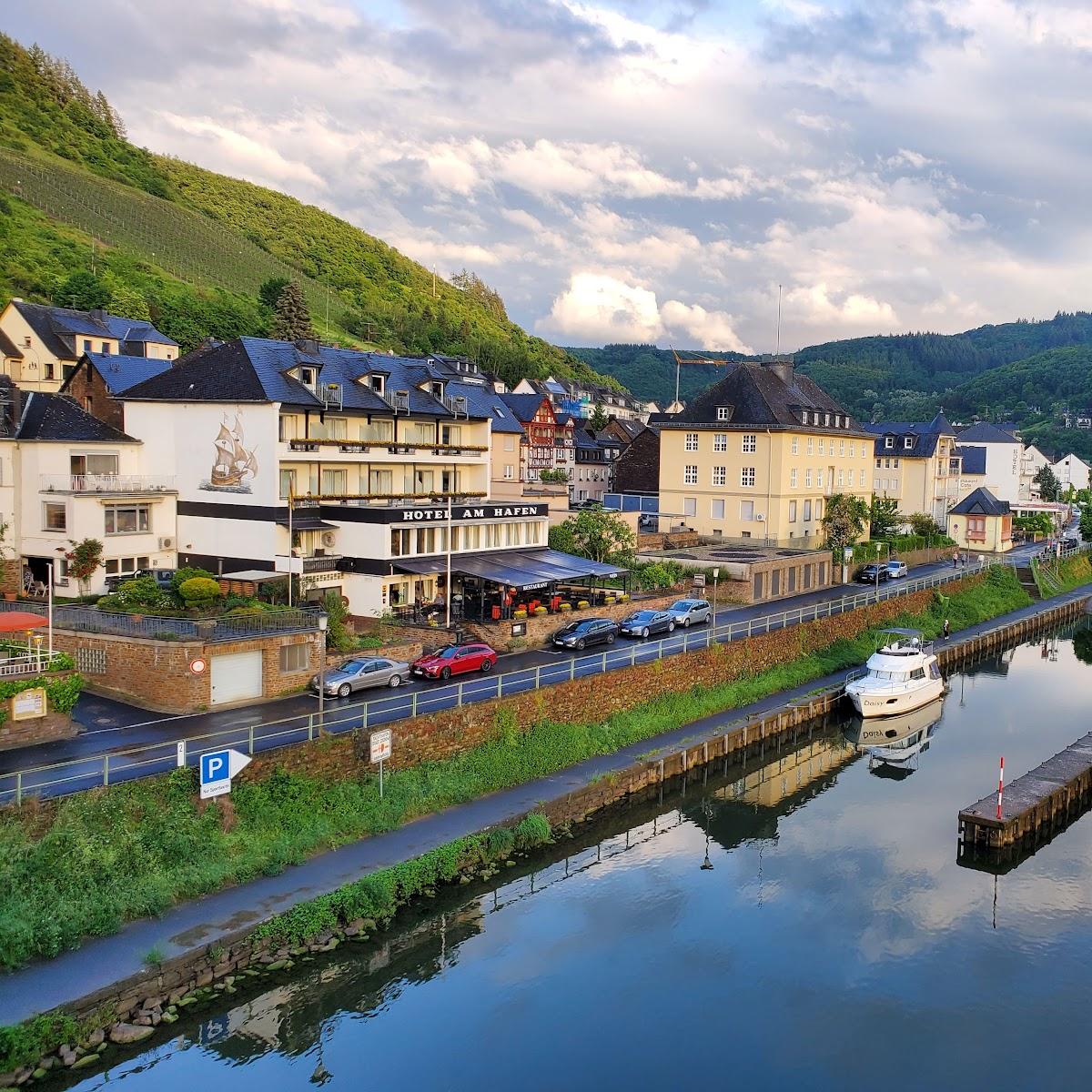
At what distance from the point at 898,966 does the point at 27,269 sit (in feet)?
324

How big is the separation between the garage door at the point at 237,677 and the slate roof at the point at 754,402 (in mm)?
43573

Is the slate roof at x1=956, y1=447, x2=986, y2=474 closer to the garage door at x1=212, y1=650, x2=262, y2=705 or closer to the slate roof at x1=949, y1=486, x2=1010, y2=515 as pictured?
the slate roof at x1=949, y1=486, x2=1010, y2=515

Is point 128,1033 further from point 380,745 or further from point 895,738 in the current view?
point 895,738

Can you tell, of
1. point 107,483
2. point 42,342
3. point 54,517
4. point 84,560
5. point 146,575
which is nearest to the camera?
point 84,560

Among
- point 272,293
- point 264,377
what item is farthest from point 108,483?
point 272,293

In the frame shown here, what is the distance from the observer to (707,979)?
2122 centimetres

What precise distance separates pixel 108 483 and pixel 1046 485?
116m

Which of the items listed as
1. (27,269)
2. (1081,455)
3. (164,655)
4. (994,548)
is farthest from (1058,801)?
(1081,455)

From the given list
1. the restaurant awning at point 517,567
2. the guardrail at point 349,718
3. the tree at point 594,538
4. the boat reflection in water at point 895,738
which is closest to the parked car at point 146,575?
the restaurant awning at point 517,567

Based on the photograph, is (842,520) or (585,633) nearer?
(585,633)

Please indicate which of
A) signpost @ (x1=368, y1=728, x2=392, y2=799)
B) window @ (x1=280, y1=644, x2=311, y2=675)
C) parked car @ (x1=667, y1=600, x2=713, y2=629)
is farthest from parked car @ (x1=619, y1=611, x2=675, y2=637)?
signpost @ (x1=368, y1=728, x2=392, y2=799)

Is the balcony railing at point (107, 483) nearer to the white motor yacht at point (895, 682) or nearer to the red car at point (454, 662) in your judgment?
the red car at point (454, 662)

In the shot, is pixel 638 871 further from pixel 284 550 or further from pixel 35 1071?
pixel 284 550

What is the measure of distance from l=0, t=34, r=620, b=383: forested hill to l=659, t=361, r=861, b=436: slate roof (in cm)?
5008
